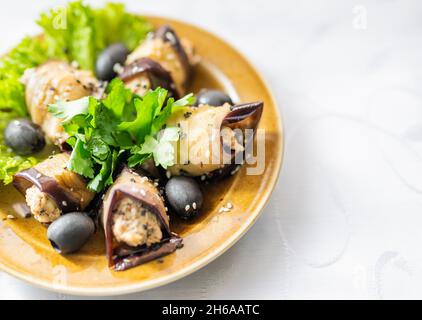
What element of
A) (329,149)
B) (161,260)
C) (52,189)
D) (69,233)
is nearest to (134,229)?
(161,260)

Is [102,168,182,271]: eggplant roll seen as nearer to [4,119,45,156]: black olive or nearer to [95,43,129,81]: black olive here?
[4,119,45,156]: black olive

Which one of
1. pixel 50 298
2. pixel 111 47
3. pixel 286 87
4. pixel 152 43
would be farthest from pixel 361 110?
pixel 50 298

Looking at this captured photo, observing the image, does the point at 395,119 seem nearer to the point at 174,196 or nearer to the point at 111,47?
the point at 174,196

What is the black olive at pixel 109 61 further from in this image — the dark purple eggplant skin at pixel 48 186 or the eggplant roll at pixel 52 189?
the dark purple eggplant skin at pixel 48 186

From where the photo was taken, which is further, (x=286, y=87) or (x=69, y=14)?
(x=286, y=87)

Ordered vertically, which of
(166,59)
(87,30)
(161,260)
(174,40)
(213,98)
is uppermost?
(87,30)

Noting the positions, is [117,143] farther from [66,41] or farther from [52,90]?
[66,41]

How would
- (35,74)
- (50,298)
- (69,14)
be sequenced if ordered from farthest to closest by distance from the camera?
(69,14)
(35,74)
(50,298)
